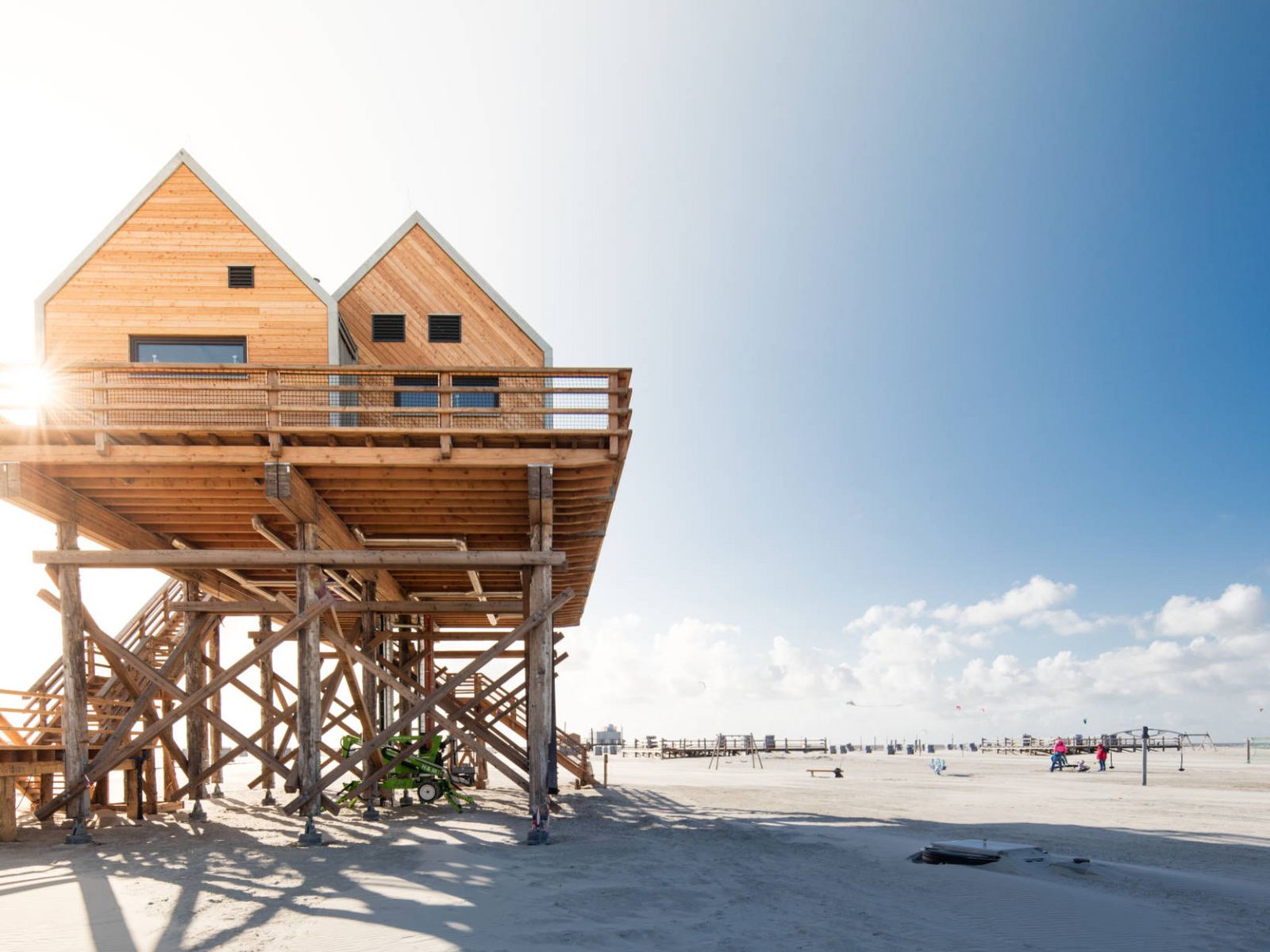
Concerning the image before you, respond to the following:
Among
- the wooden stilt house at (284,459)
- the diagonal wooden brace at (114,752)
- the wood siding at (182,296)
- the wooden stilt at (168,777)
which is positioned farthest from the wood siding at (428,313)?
the wooden stilt at (168,777)

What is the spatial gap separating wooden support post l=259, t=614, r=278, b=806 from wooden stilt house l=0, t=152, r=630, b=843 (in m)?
1.43

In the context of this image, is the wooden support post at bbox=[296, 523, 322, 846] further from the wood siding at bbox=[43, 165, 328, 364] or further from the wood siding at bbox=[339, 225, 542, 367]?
the wood siding at bbox=[339, 225, 542, 367]

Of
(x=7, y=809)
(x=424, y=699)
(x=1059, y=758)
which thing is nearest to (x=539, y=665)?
(x=424, y=699)

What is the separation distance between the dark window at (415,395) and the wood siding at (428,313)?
36 centimetres

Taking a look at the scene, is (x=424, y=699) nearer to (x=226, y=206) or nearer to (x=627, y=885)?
(x=627, y=885)

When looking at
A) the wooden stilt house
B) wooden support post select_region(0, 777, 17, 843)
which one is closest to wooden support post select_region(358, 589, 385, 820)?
the wooden stilt house

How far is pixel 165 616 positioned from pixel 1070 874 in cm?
2258

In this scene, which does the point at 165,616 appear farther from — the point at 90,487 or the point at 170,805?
the point at 90,487

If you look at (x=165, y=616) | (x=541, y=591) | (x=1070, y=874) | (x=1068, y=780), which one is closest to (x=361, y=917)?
(x=541, y=591)

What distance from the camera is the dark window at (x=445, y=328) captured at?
18547mm

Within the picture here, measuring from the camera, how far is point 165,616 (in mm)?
24922

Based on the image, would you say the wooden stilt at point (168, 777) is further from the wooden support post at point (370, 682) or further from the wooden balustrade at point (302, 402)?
the wooden balustrade at point (302, 402)

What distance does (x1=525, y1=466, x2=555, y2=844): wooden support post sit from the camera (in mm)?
14719

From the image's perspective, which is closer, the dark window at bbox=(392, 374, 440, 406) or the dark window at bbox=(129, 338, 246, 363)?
the dark window at bbox=(129, 338, 246, 363)
